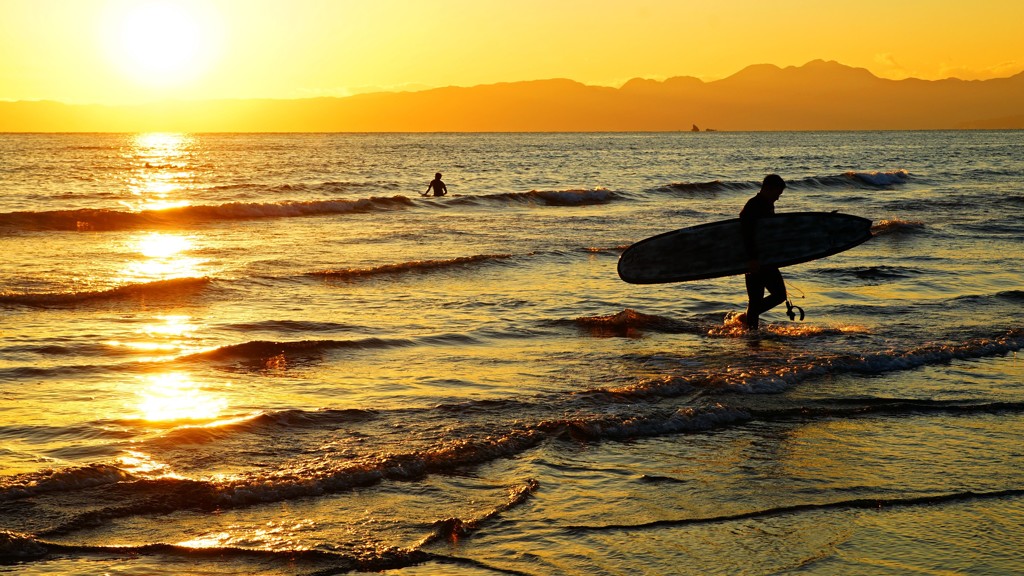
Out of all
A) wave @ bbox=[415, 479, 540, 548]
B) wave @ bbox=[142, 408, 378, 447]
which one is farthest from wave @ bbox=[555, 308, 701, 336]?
wave @ bbox=[415, 479, 540, 548]

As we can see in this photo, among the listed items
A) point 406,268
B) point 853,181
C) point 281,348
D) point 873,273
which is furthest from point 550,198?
point 281,348

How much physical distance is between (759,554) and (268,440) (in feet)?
12.0

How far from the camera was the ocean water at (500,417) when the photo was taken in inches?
204

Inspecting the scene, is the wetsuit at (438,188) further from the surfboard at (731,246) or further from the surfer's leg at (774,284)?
the surfer's leg at (774,284)

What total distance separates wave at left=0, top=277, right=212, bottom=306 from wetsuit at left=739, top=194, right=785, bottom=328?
7999 mm

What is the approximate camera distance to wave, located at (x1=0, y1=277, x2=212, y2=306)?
42.5ft

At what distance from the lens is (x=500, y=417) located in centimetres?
761

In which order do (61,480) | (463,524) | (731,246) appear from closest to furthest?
(463,524) < (61,480) < (731,246)

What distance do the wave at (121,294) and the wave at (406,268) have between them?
6.92ft

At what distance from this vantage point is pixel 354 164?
2581 inches

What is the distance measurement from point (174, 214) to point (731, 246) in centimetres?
2085

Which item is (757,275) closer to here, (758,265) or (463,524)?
(758,265)

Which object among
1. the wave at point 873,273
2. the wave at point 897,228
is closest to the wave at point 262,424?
the wave at point 873,273

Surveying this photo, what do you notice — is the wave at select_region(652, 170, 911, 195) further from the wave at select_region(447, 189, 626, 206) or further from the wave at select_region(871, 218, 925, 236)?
the wave at select_region(871, 218, 925, 236)
